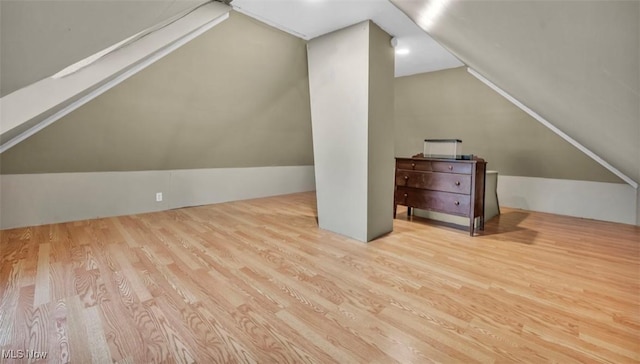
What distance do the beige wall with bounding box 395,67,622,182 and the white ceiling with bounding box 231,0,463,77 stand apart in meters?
1.16

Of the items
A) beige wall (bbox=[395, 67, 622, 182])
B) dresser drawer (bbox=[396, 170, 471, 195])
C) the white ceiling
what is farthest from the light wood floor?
the white ceiling

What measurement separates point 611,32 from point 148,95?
364 cm

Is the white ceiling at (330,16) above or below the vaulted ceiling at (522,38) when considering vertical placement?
above

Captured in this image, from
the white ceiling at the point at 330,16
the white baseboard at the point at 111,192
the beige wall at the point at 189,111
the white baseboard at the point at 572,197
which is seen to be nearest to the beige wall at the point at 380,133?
the white ceiling at the point at 330,16

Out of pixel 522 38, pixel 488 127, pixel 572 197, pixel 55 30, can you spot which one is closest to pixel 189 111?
pixel 55 30

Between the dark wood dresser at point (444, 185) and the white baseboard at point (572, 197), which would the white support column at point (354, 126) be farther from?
the white baseboard at point (572, 197)

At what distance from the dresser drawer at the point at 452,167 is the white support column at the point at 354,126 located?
631mm

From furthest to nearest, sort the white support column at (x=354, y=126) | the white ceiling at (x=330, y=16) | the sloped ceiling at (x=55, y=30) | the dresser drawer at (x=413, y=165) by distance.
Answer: the dresser drawer at (x=413, y=165) → the white support column at (x=354, y=126) → the white ceiling at (x=330, y=16) → the sloped ceiling at (x=55, y=30)

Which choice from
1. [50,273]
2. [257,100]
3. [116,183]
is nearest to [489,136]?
[257,100]

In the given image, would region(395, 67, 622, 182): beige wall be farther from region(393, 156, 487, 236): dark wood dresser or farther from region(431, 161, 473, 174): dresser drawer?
region(431, 161, 473, 174): dresser drawer

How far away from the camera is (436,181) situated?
3.09 meters

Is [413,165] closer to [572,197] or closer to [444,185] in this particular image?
[444,185]

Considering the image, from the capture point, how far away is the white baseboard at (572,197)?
11.2ft

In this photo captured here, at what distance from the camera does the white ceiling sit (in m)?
2.09
